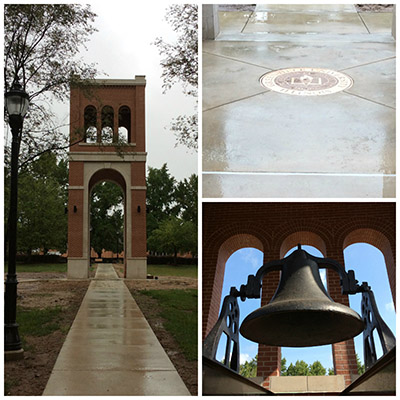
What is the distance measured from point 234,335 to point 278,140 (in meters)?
1.90

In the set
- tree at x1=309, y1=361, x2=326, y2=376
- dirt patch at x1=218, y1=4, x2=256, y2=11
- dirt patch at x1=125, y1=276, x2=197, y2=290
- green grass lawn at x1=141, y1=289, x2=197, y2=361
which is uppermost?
dirt patch at x1=218, y1=4, x2=256, y2=11

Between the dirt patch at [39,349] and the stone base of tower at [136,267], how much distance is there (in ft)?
17.3

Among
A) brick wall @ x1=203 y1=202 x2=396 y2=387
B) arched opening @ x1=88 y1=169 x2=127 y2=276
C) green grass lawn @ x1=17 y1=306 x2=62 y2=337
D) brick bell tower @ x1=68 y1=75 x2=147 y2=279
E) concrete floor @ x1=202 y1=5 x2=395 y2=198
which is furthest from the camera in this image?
arched opening @ x1=88 y1=169 x2=127 y2=276

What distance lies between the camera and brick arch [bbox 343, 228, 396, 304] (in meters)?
5.77

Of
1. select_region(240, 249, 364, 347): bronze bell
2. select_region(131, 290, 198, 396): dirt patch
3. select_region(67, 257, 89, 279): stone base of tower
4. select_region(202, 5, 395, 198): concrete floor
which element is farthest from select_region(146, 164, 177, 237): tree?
select_region(240, 249, 364, 347): bronze bell

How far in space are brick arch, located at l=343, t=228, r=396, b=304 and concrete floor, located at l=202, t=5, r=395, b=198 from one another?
1676 millimetres

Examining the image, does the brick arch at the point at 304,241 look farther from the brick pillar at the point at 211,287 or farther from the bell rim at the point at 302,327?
the bell rim at the point at 302,327

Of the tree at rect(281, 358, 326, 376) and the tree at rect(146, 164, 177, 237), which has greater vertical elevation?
the tree at rect(146, 164, 177, 237)

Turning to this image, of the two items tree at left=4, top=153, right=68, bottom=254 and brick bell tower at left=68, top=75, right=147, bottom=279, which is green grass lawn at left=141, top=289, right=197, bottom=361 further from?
brick bell tower at left=68, top=75, right=147, bottom=279

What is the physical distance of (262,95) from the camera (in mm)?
5445

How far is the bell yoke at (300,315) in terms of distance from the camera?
2.83 m

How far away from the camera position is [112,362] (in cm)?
581

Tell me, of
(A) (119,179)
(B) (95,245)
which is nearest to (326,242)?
(A) (119,179)

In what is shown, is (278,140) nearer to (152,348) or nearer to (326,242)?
(326,242)
